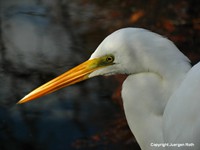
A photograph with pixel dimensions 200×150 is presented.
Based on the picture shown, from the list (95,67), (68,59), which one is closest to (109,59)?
(95,67)

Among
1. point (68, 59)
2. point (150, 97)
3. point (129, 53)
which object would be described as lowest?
point (68, 59)

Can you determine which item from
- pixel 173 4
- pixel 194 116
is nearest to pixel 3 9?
pixel 173 4

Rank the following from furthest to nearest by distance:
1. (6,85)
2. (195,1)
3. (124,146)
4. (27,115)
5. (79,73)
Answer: (195,1) → (6,85) → (27,115) → (124,146) → (79,73)

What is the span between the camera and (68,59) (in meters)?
Answer: 3.00

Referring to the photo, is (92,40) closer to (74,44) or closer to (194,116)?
(74,44)

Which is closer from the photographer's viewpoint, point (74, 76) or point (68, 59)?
point (74, 76)

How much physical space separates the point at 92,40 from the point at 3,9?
94cm

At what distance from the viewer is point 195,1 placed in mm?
3357

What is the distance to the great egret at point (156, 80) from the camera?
1393 millimetres

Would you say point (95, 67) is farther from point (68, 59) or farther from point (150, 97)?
point (68, 59)

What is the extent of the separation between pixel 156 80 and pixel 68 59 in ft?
5.28

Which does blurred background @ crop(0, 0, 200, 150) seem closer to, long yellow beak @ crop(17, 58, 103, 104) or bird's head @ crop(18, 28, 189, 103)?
long yellow beak @ crop(17, 58, 103, 104)

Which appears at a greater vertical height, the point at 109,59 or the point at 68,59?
the point at 109,59

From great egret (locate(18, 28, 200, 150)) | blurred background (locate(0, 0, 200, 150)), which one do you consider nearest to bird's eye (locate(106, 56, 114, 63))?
great egret (locate(18, 28, 200, 150))
